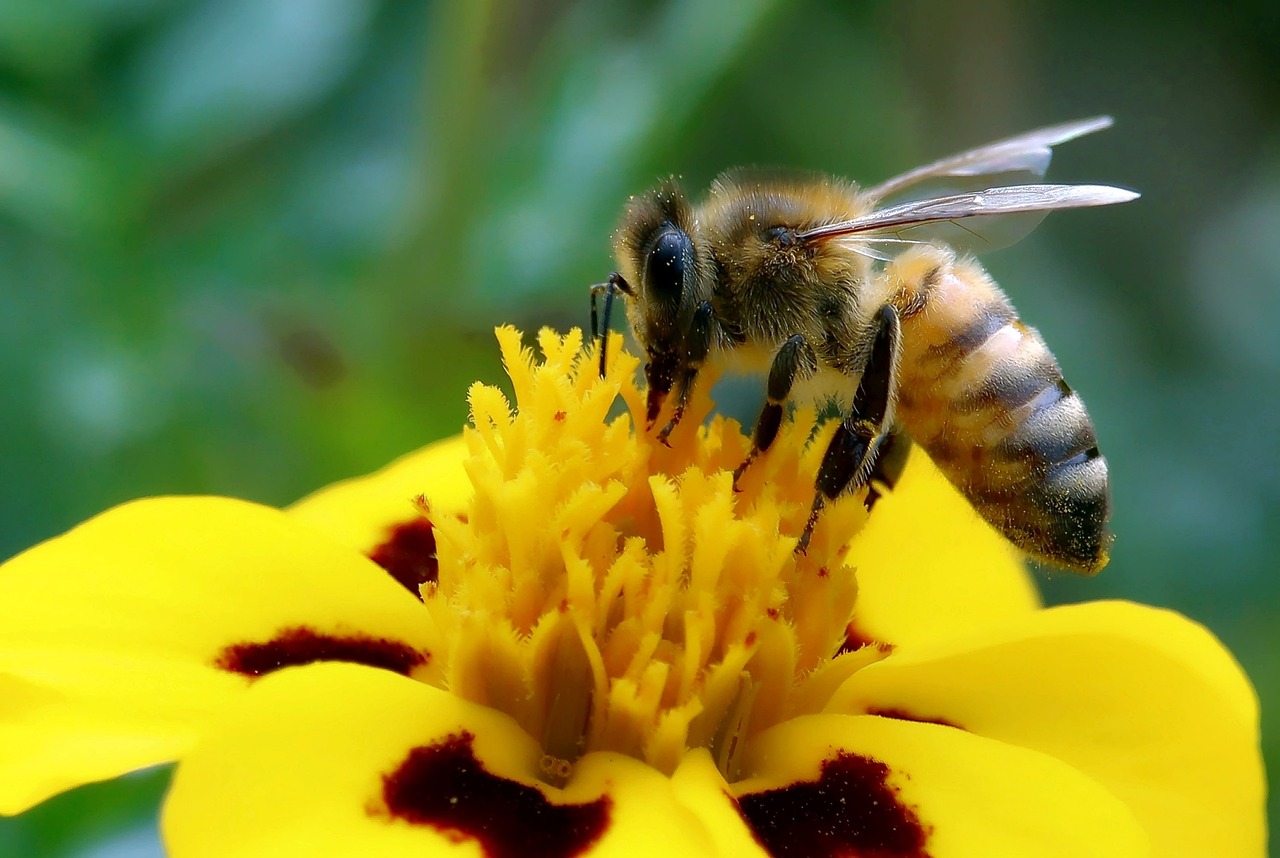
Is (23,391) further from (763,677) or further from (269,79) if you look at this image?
(763,677)

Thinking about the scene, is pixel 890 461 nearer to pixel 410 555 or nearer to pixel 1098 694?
pixel 1098 694

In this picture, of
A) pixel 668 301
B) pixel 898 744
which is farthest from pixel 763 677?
pixel 668 301

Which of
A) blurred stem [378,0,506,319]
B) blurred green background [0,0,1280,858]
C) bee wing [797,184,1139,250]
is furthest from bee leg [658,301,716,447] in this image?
blurred stem [378,0,506,319]

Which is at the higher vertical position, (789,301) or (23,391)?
(23,391)

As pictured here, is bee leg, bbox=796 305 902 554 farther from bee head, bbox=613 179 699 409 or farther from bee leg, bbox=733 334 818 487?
bee head, bbox=613 179 699 409

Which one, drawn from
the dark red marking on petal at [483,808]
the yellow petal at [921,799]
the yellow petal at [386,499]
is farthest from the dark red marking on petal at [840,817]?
the yellow petal at [386,499]

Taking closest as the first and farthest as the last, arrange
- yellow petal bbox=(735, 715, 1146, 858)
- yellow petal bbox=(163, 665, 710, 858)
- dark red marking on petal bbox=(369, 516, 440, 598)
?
1. yellow petal bbox=(163, 665, 710, 858)
2. yellow petal bbox=(735, 715, 1146, 858)
3. dark red marking on petal bbox=(369, 516, 440, 598)

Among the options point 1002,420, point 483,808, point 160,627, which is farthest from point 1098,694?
point 160,627
